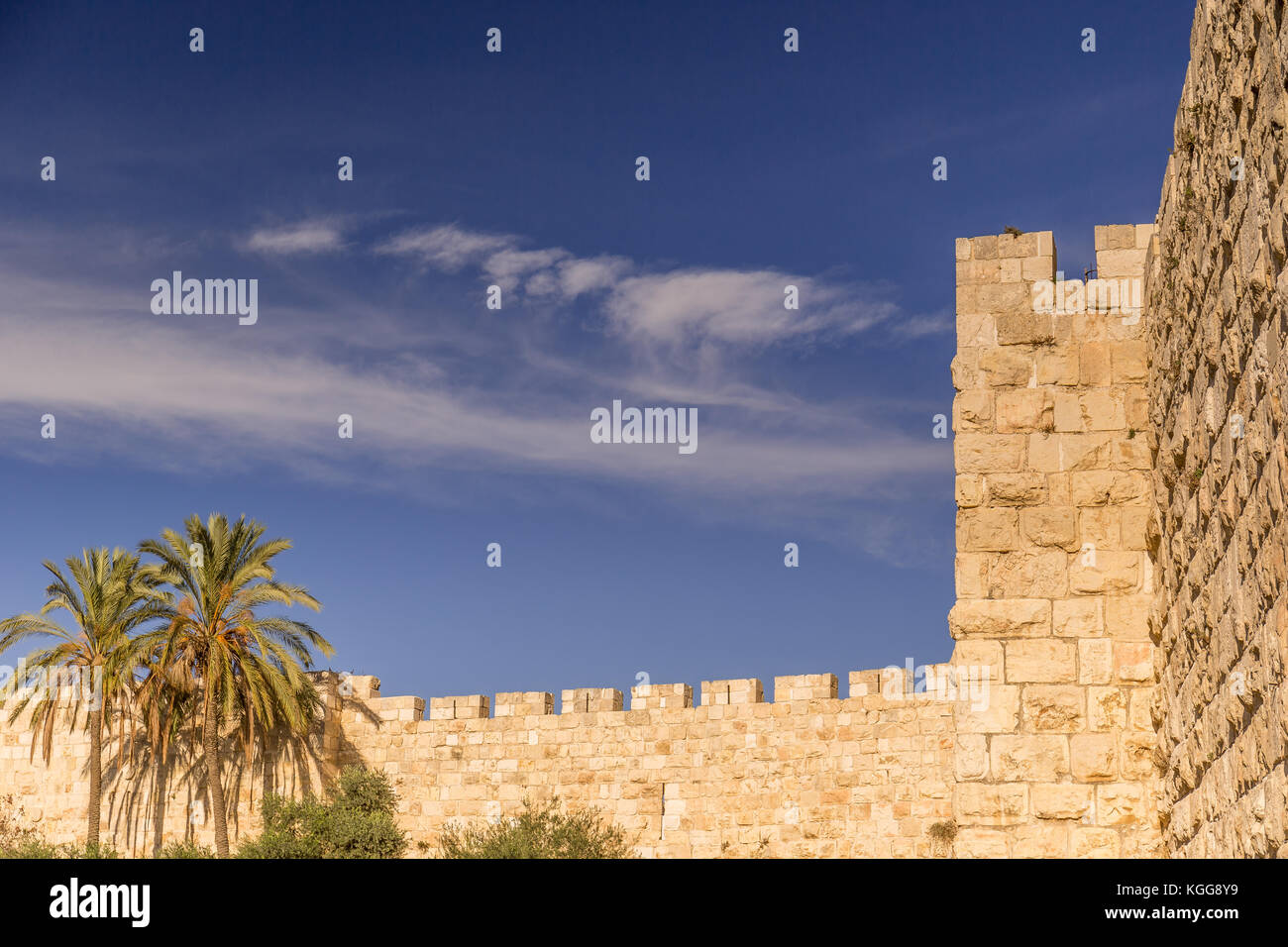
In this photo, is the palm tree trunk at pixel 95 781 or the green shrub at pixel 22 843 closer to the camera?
the palm tree trunk at pixel 95 781

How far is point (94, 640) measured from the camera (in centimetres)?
1941

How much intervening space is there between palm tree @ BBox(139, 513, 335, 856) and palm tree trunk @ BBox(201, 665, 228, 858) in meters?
0.01

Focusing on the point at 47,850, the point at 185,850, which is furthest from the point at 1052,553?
the point at 47,850

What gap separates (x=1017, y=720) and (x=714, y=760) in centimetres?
1083

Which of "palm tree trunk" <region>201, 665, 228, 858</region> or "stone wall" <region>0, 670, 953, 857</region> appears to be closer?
"stone wall" <region>0, 670, 953, 857</region>

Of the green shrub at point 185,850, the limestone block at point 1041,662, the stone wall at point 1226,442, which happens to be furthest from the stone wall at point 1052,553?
the green shrub at point 185,850

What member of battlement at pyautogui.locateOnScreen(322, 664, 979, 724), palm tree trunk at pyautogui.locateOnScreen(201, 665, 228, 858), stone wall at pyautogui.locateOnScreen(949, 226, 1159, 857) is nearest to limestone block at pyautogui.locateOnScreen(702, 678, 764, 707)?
battlement at pyautogui.locateOnScreen(322, 664, 979, 724)

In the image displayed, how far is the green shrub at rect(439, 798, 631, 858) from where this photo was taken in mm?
16641

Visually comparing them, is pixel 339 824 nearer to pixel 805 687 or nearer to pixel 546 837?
pixel 546 837

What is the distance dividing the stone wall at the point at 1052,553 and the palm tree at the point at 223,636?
14.0 meters

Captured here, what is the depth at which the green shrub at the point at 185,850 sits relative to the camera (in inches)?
741

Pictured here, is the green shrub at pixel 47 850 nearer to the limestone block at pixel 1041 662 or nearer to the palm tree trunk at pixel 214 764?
the palm tree trunk at pixel 214 764

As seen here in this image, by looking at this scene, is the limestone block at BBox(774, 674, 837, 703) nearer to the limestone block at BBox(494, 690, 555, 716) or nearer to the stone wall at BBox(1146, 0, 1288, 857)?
the limestone block at BBox(494, 690, 555, 716)

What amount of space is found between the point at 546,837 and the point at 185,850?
549cm
